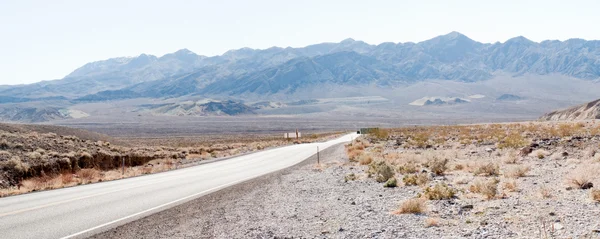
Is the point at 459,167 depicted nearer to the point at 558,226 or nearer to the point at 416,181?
the point at 416,181

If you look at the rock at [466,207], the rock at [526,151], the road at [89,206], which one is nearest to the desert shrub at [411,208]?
the rock at [466,207]

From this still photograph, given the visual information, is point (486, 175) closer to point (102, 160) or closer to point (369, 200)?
point (369, 200)

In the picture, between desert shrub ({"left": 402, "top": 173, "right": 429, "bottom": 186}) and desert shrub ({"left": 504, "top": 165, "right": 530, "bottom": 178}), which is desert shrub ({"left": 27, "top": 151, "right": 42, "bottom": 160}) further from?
desert shrub ({"left": 504, "top": 165, "right": 530, "bottom": 178})

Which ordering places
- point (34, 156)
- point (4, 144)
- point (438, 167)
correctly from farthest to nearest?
→ point (4, 144)
point (34, 156)
point (438, 167)

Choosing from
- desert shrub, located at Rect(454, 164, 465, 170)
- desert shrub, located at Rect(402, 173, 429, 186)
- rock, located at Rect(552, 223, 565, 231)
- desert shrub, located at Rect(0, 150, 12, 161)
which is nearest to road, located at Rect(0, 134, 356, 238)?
desert shrub, located at Rect(402, 173, 429, 186)

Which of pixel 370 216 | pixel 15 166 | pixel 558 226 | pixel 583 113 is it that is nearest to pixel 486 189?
pixel 370 216

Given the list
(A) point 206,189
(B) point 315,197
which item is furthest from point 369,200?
(A) point 206,189

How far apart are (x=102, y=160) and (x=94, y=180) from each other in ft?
36.1

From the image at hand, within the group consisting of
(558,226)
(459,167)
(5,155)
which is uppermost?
Answer: (5,155)

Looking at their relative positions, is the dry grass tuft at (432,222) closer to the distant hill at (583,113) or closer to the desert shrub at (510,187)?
the desert shrub at (510,187)

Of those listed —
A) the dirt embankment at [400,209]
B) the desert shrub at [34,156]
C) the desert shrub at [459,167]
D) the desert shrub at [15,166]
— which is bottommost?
the desert shrub at [459,167]

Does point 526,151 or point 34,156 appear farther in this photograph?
point 34,156

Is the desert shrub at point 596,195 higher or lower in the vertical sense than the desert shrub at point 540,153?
higher

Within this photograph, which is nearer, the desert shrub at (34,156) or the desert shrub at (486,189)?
the desert shrub at (486,189)
